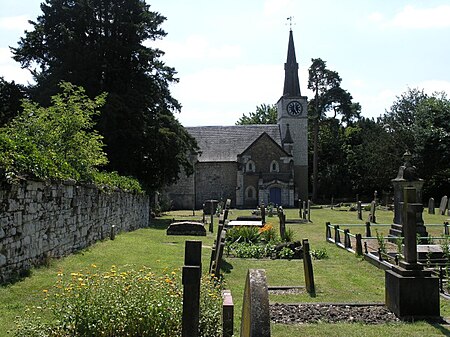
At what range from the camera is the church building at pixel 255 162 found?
166 feet

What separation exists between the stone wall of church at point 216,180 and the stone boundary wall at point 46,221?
3567 cm

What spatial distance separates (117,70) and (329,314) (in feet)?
78.0

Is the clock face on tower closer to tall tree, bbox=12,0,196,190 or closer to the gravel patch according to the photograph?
tall tree, bbox=12,0,196,190

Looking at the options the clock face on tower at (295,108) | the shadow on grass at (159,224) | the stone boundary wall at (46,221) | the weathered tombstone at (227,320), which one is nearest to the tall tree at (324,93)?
the clock face on tower at (295,108)

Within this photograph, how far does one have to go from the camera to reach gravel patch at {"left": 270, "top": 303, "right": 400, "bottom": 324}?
707cm

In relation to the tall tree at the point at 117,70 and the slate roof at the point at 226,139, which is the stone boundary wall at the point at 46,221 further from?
the slate roof at the point at 226,139

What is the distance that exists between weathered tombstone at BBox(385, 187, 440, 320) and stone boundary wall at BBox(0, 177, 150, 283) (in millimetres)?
6224

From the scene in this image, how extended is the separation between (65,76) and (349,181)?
38.6m

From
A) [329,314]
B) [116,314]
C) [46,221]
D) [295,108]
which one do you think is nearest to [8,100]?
[46,221]

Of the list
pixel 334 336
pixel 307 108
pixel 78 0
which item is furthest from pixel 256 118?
pixel 334 336

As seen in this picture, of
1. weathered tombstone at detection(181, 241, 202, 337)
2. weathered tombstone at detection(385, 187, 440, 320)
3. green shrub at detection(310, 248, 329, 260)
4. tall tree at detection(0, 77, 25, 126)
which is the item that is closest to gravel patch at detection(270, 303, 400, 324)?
weathered tombstone at detection(385, 187, 440, 320)

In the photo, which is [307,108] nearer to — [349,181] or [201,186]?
[349,181]

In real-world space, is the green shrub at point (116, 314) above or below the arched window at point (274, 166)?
below

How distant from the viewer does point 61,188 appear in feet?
37.8
